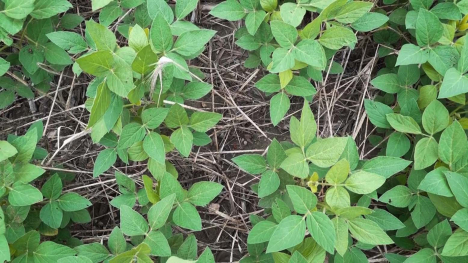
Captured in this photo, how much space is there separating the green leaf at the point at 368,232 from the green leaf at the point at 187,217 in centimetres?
50

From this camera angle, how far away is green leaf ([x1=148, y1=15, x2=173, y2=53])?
1.33 meters

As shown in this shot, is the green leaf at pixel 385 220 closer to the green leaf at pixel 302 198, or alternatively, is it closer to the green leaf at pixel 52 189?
the green leaf at pixel 302 198

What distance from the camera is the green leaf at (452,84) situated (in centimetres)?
141

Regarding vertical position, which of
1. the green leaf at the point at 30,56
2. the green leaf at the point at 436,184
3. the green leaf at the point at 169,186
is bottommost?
the green leaf at the point at 436,184

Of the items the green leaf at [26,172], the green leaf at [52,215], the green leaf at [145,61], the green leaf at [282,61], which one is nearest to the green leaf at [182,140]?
the green leaf at [145,61]

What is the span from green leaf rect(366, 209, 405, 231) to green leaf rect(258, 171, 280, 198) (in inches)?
13.9

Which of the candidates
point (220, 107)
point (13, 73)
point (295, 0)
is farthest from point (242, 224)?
point (13, 73)

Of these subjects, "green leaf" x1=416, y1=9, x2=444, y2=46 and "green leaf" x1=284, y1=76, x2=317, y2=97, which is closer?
"green leaf" x1=416, y1=9, x2=444, y2=46

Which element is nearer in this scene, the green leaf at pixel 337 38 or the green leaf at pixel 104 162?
the green leaf at pixel 337 38

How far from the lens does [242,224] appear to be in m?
1.87

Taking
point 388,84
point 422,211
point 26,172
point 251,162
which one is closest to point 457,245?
point 422,211

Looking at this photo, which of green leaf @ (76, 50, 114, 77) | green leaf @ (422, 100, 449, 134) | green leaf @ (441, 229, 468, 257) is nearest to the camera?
green leaf @ (76, 50, 114, 77)

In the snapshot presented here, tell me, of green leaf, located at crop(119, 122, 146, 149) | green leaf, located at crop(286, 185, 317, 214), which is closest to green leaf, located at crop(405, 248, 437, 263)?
green leaf, located at crop(286, 185, 317, 214)

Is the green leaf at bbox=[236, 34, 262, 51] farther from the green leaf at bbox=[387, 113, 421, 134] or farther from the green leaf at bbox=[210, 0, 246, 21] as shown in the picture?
the green leaf at bbox=[387, 113, 421, 134]
